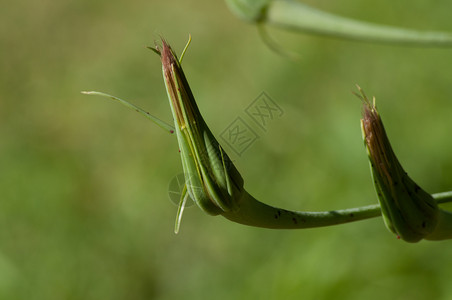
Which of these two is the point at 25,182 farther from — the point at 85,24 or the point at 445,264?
the point at 445,264

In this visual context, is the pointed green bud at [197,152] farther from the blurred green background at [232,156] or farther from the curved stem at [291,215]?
the blurred green background at [232,156]

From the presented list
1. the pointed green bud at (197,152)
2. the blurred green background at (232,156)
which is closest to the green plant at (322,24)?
the pointed green bud at (197,152)

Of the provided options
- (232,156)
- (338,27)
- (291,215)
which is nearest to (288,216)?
(291,215)

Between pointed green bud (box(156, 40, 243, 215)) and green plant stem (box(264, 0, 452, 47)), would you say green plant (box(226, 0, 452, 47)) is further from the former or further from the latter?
pointed green bud (box(156, 40, 243, 215))

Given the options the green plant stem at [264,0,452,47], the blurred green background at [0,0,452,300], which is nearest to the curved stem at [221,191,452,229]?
the green plant stem at [264,0,452,47]

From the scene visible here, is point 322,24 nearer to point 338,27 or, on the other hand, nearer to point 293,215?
point 338,27

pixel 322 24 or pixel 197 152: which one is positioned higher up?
pixel 322 24
